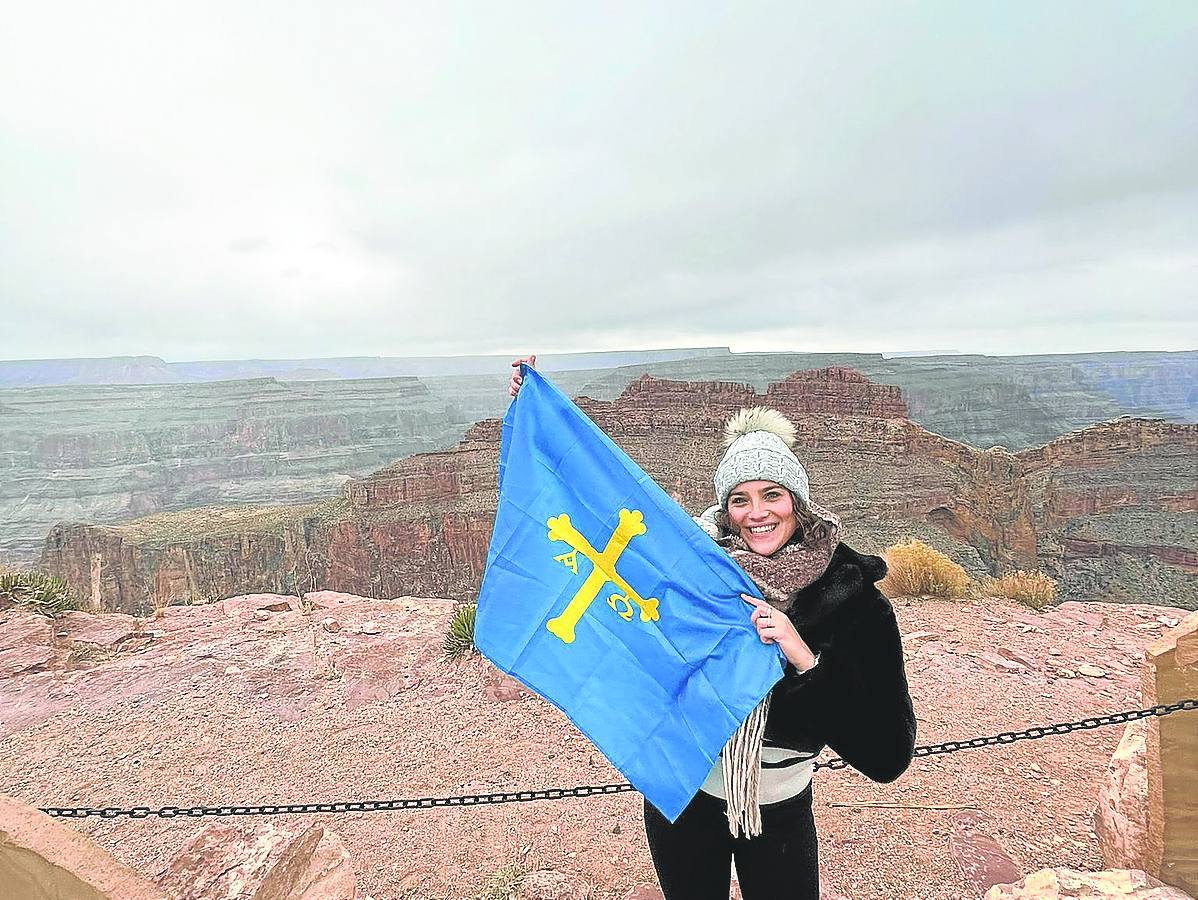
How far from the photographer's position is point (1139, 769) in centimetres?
328

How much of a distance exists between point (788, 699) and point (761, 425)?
2.93ft

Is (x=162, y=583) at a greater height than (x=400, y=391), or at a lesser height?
lesser

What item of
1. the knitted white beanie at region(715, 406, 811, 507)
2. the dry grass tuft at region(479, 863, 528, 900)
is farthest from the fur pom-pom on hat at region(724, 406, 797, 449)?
the dry grass tuft at region(479, 863, 528, 900)

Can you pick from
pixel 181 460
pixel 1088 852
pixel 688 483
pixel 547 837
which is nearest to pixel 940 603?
pixel 1088 852

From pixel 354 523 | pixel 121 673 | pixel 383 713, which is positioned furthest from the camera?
pixel 354 523

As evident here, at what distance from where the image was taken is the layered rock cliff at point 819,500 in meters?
34.3

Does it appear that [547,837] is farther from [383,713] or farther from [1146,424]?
[1146,424]

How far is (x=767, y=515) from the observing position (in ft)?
6.73

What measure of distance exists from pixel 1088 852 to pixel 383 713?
5563 mm

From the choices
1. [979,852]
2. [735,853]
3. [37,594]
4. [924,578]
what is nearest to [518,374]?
[735,853]

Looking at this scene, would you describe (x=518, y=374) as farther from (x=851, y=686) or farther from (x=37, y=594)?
(x=37, y=594)

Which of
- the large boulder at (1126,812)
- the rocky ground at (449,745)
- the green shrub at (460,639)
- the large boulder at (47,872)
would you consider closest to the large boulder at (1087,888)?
the large boulder at (1126,812)

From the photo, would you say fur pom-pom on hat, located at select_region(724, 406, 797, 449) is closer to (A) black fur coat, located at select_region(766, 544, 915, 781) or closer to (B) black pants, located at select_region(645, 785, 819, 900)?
(A) black fur coat, located at select_region(766, 544, 915, 781)

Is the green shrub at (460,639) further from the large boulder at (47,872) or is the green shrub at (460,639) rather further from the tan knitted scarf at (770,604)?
the tan knitted scarf at (770,604)
